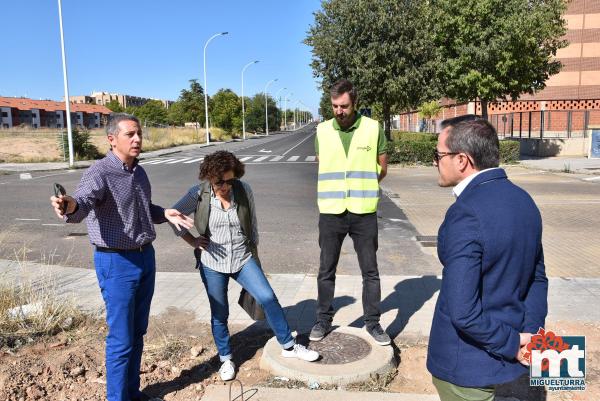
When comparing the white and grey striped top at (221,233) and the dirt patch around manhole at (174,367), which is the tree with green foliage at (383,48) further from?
the white and grey striped top at (221,233)

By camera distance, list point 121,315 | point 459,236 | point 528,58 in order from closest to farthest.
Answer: point 459,236 → point 121,315 → point 528,58

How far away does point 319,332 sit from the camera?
3879 millimetres

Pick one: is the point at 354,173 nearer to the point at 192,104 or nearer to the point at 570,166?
the point at 570,166

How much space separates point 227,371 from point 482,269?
2285mm

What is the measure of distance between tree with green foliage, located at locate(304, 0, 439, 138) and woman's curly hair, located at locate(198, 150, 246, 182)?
16371 mm

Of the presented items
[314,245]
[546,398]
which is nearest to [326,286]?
[546,398]

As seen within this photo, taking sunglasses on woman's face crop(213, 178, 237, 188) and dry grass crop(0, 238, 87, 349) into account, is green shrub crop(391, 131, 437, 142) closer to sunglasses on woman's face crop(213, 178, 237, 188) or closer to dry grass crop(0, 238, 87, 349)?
dry grass crop(0, 238, 87, 349)

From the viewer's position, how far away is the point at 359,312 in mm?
4672

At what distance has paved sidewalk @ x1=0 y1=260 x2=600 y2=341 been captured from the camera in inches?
175

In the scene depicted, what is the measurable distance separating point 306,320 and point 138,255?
6.52ft

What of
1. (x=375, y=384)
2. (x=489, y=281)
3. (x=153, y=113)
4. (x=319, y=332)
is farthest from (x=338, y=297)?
(x=153, y=113)

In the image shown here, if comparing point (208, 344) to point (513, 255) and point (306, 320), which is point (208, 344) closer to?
point (306, 320)

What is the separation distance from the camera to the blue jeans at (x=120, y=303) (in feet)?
9.30

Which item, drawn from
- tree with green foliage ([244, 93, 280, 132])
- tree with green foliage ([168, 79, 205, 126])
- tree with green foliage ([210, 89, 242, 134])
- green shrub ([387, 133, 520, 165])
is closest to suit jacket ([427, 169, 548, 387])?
green shrub ([387, 133, 520, 165])
